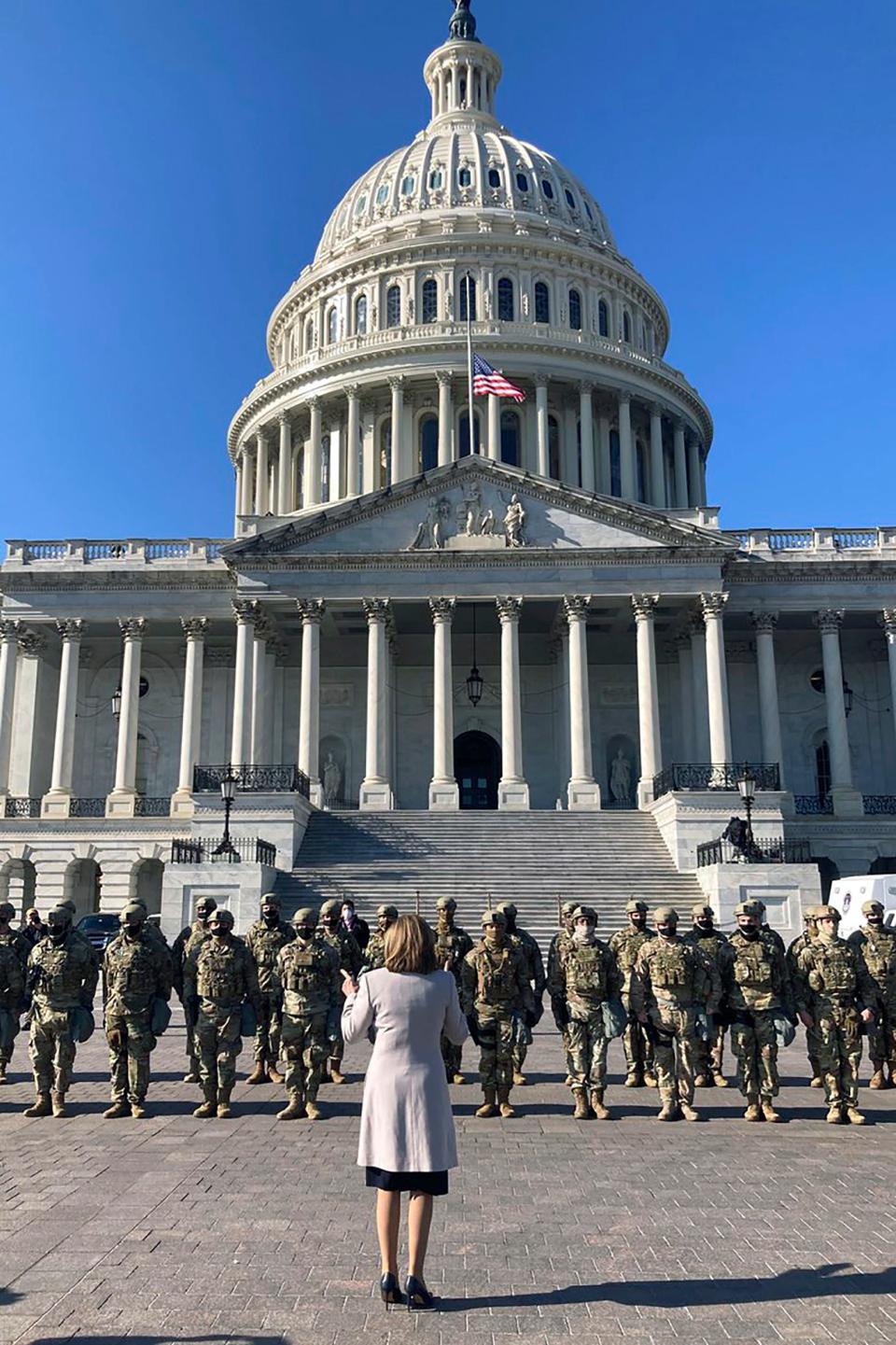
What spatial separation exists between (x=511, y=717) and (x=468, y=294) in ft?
101

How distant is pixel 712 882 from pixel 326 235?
179 ft

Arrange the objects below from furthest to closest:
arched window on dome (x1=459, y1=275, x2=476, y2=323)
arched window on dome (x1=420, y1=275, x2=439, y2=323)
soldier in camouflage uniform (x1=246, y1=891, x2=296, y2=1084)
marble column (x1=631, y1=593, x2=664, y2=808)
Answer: arched window on dome (x1=420, y1=275, x2=439, y2=323), arched window on dome (x1=459, y1=275, x2=476, y2=323), marble column (x1=631, y1=593, x2=664, y2=808), soldier in camouflage uniform (x1=246, y1=891, x2=296, y2=1084)

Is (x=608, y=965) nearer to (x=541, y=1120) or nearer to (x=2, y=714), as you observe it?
(x=541, y=1120)

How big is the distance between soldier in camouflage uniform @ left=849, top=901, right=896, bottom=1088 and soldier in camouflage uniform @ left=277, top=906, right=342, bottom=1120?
5.82 meters

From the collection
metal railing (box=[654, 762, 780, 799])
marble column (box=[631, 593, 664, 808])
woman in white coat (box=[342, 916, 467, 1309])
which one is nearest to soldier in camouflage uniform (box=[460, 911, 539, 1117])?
woman in white coat (box=[342, 916, 467, 1309])

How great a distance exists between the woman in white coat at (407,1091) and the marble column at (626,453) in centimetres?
5354

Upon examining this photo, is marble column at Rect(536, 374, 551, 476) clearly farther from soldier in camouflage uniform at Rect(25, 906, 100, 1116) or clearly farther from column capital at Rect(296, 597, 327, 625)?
soldier in camouflage uniform at Rect(25, 906, 100, 1116)

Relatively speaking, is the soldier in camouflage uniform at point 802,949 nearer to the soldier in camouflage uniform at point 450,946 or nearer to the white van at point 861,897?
the soldier in camouflage uniform at point 450,946

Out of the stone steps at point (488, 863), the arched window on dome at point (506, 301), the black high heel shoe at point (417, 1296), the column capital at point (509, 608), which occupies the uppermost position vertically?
the arched window on dome at point (506, 301)

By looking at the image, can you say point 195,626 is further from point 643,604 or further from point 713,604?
point 713,604

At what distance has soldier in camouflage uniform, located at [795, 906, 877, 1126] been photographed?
12.0m

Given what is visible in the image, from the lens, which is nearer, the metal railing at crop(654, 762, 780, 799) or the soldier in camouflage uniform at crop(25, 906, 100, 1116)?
the soldier in camouflage uniform at crop(25, 906, 100, 1116)

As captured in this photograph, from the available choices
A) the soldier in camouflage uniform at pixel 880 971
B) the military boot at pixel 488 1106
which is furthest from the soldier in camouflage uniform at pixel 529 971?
the soldier in camouflage uniform at pixel 880 971

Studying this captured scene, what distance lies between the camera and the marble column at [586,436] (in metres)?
57.4
